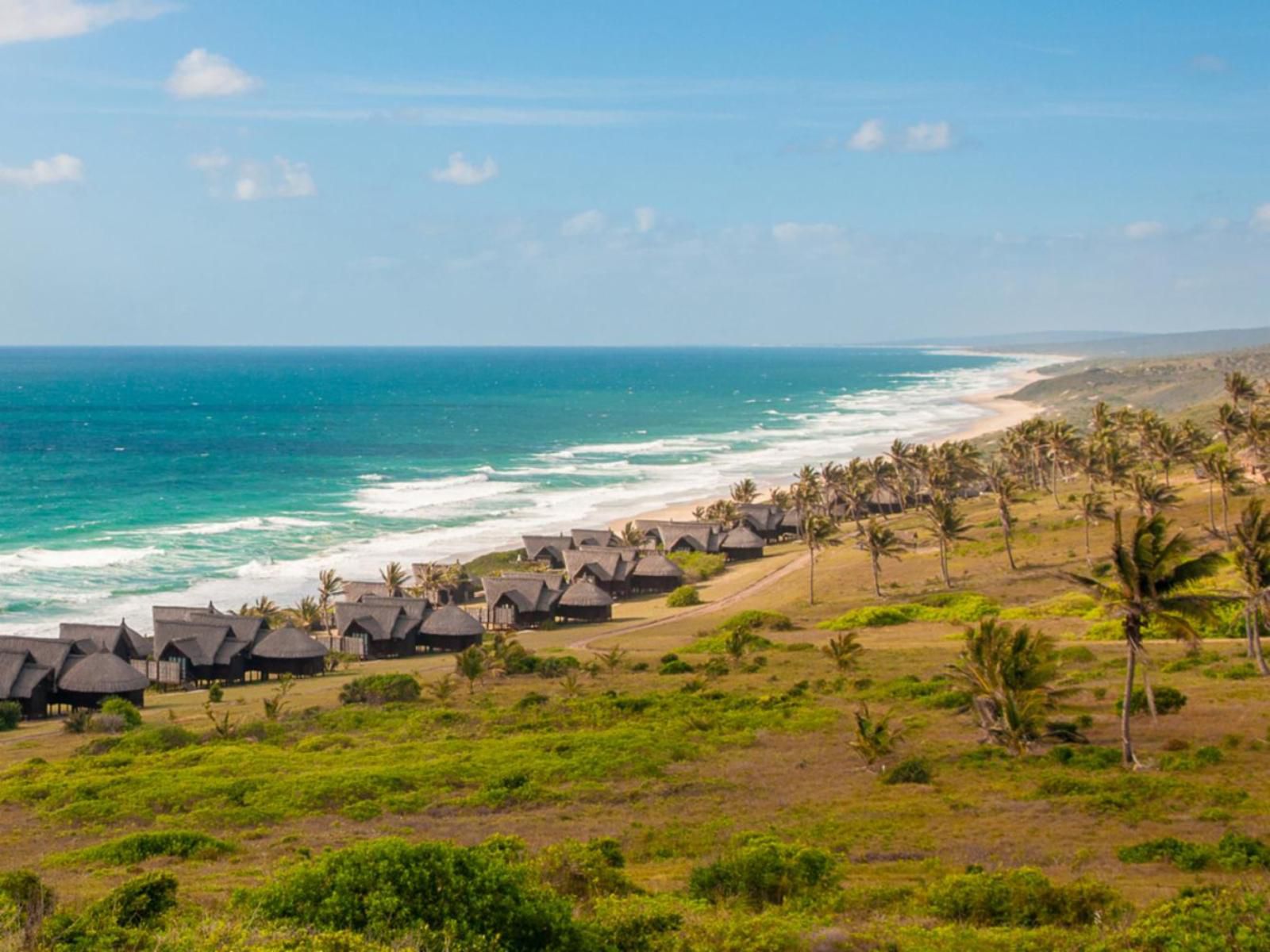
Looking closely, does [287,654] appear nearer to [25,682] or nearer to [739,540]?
[25,682]

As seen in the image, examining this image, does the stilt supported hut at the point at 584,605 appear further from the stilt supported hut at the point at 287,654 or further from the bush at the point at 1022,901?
the bush at the point at 1022,901

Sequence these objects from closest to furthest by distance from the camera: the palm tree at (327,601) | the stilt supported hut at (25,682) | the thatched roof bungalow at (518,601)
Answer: the stilt supported hut at (25,682)
the palm tree at (327,601)
the thatched roof bungalow at (518,601)

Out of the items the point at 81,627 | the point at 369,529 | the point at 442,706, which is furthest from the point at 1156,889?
the point at 369,529

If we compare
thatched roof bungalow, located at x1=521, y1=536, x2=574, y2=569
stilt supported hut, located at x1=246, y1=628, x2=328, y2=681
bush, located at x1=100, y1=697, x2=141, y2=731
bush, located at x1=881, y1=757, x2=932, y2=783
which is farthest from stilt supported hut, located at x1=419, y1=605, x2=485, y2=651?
bush, located at x1=881, y1=757, x2=932, y2=783

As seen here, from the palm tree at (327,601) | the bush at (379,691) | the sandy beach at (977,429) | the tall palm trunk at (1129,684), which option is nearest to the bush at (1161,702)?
the tall palm trunk at (1129,684)

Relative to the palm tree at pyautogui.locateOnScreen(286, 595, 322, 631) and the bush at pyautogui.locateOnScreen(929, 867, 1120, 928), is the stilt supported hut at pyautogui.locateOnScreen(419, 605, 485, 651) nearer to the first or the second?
the palm tree at pyautogui.locateOnScreen(286, 595, 322, 631)

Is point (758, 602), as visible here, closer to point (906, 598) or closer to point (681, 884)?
point (906, 598)
